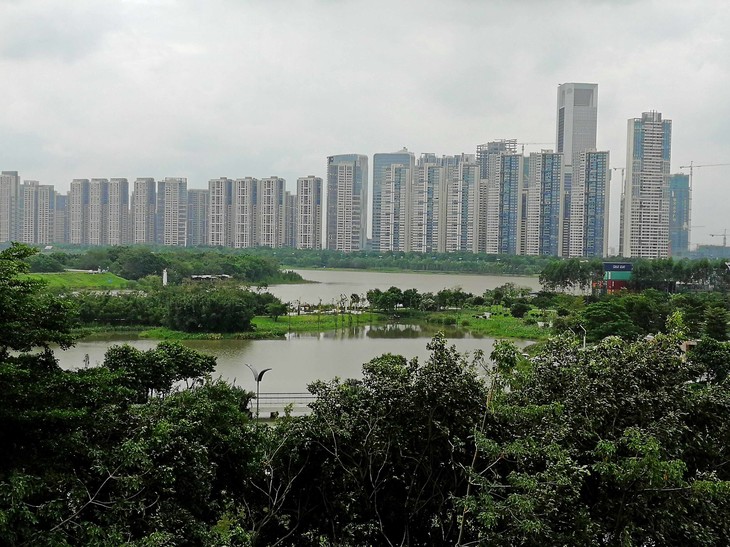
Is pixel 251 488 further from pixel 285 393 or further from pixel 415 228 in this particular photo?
pixel 415 228

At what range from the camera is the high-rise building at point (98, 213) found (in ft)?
121

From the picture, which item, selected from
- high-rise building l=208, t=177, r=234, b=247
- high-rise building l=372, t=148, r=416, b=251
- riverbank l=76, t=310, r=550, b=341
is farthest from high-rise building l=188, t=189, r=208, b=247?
riverbank l=76, t=310, r=550, b=341

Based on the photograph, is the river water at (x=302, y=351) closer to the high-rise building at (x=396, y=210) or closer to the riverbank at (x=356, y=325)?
the riverbank at (x=356, y=325)

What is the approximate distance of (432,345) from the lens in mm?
2936

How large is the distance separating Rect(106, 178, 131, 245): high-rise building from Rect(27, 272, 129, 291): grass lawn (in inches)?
721

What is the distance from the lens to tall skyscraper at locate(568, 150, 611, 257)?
31297 mm

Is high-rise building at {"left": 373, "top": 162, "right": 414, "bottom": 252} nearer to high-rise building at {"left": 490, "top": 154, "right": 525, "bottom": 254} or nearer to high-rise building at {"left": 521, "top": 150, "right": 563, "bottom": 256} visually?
high-rise building at {"left": 490, "top": 154, "right": 525, "bottom": 254}

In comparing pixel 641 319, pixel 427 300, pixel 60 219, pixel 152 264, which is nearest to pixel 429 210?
pixel 60 219

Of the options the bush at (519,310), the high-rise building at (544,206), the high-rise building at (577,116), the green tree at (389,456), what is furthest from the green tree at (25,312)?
the high-rise building at (577,116)

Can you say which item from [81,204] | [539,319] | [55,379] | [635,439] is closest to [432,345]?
[635,439]

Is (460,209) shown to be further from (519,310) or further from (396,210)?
(519,310)

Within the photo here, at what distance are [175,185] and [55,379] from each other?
38.0 meters

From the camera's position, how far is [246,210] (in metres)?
37.2

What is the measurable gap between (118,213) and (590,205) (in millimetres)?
22968
